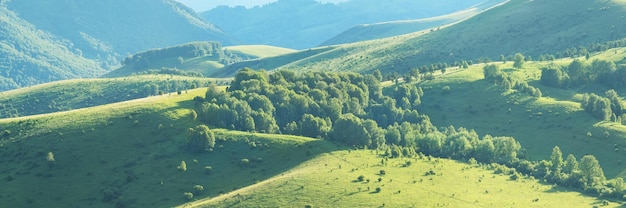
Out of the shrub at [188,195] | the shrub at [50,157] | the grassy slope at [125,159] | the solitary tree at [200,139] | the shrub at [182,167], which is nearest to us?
the shrub at [188,195]

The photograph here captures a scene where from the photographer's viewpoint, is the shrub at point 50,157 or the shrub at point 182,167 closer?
the shrub at point 182,167

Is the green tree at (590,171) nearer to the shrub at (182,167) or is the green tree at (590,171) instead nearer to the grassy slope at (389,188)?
the grassy slope at (389,188)

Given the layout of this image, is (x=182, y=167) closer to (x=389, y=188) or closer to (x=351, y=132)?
(x=351, y=132)

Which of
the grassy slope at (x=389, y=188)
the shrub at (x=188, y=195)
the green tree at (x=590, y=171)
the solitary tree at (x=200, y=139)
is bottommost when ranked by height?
the green tree at (x=590, y=171)

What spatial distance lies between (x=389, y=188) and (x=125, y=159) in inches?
2737

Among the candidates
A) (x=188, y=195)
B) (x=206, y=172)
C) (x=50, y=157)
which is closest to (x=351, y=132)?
(x=206, y=172)

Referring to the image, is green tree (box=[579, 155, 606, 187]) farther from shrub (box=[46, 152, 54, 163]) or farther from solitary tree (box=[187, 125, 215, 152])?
shrub (box=[46, 152, 54, 163])

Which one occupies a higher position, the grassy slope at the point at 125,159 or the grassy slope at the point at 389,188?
the grassy slope at the point at 125,159

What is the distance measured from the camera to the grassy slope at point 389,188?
436ft

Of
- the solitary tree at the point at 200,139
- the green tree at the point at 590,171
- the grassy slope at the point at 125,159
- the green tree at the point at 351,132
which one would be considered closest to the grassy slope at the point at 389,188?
the green tree at the point at 590,171

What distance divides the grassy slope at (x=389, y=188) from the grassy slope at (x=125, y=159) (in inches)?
406

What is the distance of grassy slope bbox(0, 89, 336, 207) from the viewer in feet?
505

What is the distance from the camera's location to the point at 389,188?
457 ft

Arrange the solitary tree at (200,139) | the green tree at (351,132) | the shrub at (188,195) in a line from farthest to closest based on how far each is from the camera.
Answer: the green tree at (351,132) < the solitary tree at (200,139) < the shrub at (188,195)
